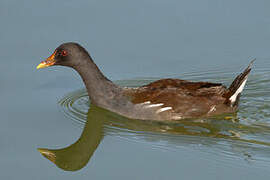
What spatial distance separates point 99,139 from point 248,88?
3.23 meters

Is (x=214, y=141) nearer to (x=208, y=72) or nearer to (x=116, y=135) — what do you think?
(x=116, y=135)

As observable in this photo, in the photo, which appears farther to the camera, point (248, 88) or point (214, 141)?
point (248, 88)

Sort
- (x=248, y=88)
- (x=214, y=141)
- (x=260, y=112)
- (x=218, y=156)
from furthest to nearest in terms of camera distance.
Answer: (x=248, y=88) → (x=260, y=112) → (x=214, y=141) → (x=218, y=156)

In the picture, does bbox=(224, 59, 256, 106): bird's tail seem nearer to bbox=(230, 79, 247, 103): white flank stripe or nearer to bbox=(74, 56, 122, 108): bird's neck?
bbox=(230, 79, 247, 103): white flank stripe

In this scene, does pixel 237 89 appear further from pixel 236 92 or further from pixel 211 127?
pixel 211 127

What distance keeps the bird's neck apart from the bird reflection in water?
261 millimetres

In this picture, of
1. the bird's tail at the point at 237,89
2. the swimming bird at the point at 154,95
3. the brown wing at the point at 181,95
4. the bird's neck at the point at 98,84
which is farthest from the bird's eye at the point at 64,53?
the bird's tail at the point at 237,89

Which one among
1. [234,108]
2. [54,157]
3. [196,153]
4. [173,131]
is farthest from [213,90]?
[54,157]

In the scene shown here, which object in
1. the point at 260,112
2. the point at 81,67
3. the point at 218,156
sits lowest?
the point at 218,156

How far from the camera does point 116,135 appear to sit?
9273mm

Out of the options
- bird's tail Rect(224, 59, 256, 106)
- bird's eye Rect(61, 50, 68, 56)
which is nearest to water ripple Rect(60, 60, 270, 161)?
bird's tail Rect(224, 59, 256, 106)

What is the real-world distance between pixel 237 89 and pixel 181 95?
0.94m

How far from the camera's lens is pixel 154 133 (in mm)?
9336

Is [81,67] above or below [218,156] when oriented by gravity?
above
